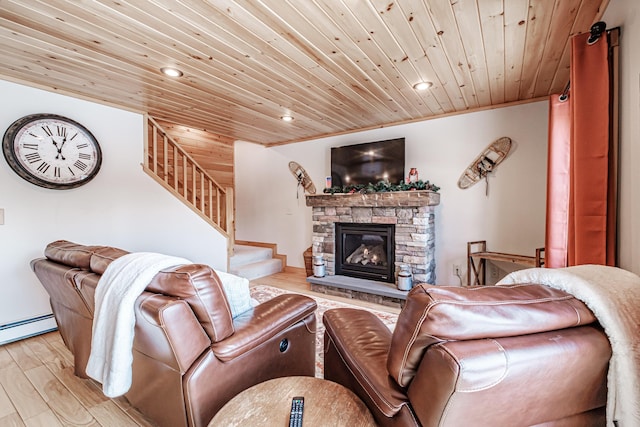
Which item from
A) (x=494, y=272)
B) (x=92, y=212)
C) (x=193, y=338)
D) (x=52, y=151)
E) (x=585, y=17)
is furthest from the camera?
(x=494, y=272)

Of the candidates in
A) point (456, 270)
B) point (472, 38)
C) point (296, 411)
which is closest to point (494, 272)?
point (456, 270)

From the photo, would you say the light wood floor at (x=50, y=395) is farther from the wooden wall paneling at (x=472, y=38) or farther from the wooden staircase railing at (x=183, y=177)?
the wooden wall paneling at (x=472, y=38)

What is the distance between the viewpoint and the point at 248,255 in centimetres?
475

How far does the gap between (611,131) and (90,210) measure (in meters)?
4.25

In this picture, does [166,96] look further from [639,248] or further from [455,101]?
[639,248]

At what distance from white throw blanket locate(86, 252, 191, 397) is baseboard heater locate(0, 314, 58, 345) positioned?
1.88 m

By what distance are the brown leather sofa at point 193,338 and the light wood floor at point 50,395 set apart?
27 centimetres

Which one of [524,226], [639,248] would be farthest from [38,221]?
[524,226]

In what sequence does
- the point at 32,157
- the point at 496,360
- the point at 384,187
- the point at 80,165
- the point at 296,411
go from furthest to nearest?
the point at 384,187 → the point at 80,165 → the point at 32,157 → the point at 296,411 → the point at 496,360

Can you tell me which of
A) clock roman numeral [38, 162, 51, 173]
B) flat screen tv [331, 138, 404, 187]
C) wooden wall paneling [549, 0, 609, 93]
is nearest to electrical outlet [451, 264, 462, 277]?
flat screen tv [331, 138, 404, 187]

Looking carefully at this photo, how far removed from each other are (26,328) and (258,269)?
2.63m

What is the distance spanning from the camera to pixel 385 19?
1715mm

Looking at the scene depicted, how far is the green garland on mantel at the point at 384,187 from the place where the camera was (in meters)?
3.41

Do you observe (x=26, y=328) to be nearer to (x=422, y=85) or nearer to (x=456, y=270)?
(x=422, y=85)
